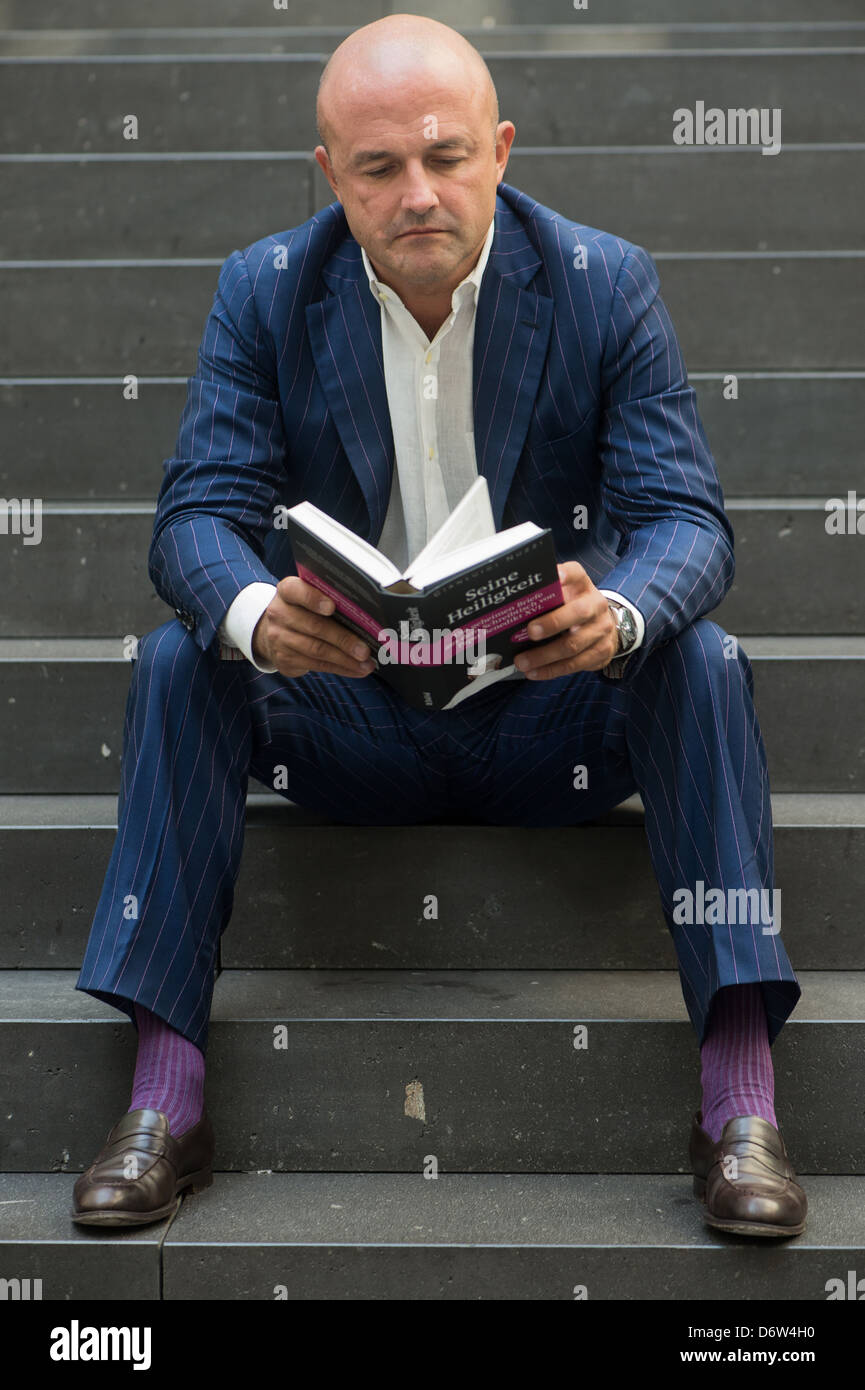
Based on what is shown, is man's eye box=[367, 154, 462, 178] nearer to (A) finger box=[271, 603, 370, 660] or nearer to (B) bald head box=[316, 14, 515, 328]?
(B) bald head box=[316, 14, 515, 328]

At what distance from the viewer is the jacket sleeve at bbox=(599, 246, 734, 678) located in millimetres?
1602

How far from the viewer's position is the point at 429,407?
1771mm

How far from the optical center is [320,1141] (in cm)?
166

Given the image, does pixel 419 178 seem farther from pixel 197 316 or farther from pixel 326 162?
pixel 197 316

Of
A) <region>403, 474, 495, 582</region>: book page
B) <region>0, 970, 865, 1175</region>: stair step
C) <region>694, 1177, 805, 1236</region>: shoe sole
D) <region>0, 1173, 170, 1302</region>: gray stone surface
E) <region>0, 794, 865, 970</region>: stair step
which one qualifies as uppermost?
<region>403, 474, 495, 582</region>: book page

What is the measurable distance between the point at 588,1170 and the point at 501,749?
491 millimetres

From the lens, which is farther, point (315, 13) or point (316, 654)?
point (315, 13)

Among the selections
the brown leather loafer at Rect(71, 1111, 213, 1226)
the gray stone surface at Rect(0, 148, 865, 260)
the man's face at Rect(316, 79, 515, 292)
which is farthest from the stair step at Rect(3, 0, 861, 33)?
the brown leather loafer at Rect(71, 1111, 213, 1226)

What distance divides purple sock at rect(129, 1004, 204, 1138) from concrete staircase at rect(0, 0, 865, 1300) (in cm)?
9

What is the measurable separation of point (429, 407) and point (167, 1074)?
0.84m

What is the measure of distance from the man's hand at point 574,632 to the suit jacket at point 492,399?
24 cm

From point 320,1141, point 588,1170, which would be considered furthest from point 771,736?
point 320,1141

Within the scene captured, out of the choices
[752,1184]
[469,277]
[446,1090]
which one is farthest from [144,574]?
[752,1184]

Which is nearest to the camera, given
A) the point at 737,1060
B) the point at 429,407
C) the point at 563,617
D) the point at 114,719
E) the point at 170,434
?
the point at 563,617
